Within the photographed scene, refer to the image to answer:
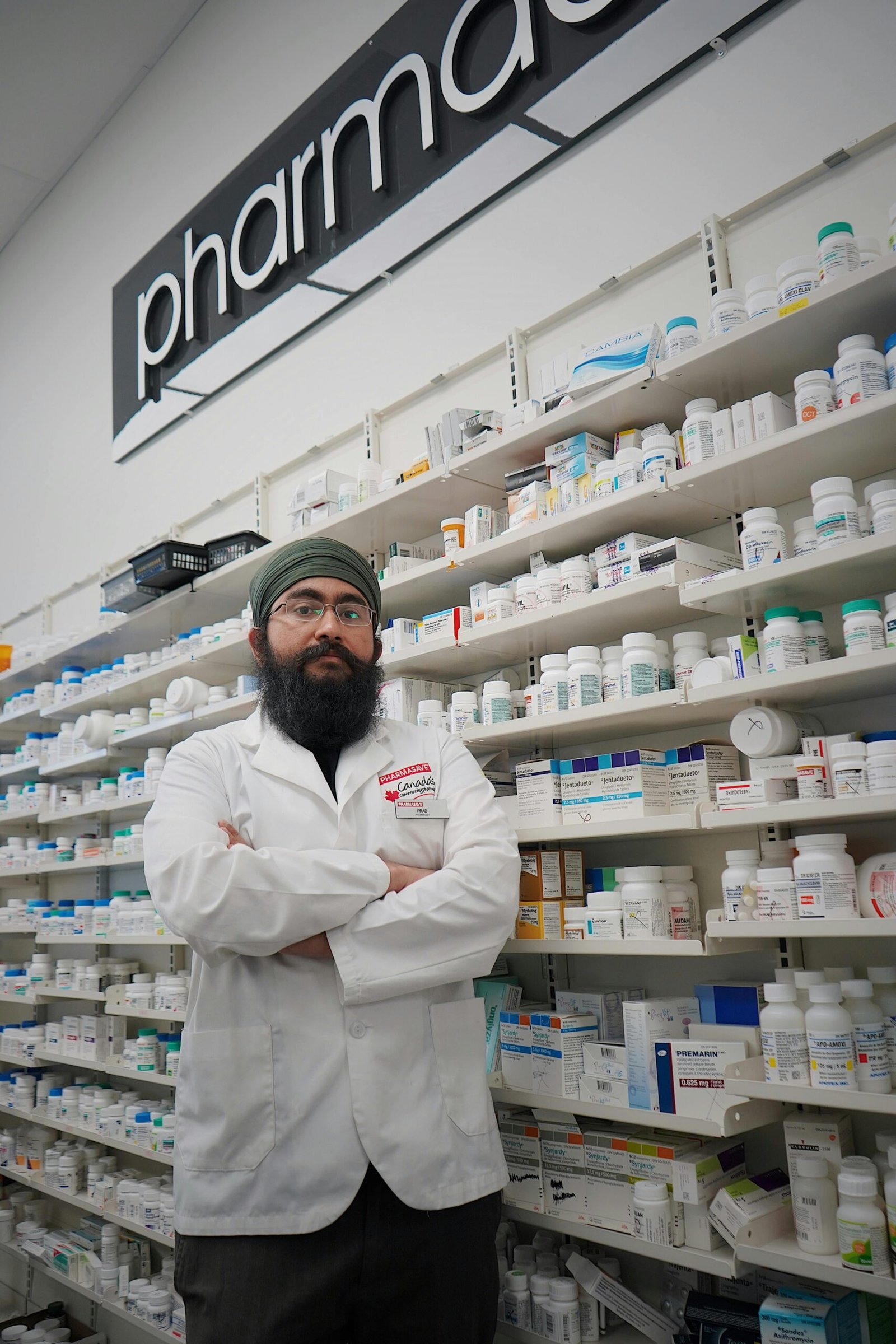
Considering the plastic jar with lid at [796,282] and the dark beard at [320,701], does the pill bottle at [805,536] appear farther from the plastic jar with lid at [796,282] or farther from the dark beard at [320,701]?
the dark beard at [320,701]

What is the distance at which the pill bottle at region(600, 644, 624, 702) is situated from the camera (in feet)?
7.23

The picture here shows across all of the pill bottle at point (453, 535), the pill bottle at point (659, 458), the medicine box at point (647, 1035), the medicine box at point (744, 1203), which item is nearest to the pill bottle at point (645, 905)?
the medicine box at point (647, 1035)

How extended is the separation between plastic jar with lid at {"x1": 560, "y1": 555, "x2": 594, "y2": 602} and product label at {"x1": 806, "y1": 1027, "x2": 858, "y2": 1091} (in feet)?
3.47

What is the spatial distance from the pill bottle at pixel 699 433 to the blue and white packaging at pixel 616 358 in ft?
0.47

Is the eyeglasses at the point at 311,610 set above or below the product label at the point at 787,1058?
above

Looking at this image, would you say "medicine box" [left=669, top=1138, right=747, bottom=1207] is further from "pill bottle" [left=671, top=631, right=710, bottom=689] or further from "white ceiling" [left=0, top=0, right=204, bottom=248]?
"white ceiling" [left=0, top=0, right=204, bottom=248]

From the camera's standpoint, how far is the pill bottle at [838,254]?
6.25 feet

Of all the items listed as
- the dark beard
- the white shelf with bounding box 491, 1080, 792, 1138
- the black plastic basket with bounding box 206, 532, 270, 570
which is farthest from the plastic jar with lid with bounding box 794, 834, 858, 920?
the black plastic basket with bounding box 206, 532, 270, 570

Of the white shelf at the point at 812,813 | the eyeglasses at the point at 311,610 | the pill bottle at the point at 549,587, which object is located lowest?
the white shelf at the point at 812,813

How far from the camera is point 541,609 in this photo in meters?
2.33

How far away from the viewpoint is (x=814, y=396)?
1938mm

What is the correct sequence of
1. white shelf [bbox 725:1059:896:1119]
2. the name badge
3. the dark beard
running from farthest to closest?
the dark beard → the name badge → white shelf [bbox 725:1059:896:1119]

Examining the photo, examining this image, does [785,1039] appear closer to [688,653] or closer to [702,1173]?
[702,1173]

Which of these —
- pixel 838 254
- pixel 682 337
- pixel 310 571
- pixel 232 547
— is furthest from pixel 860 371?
pixel 232 547
